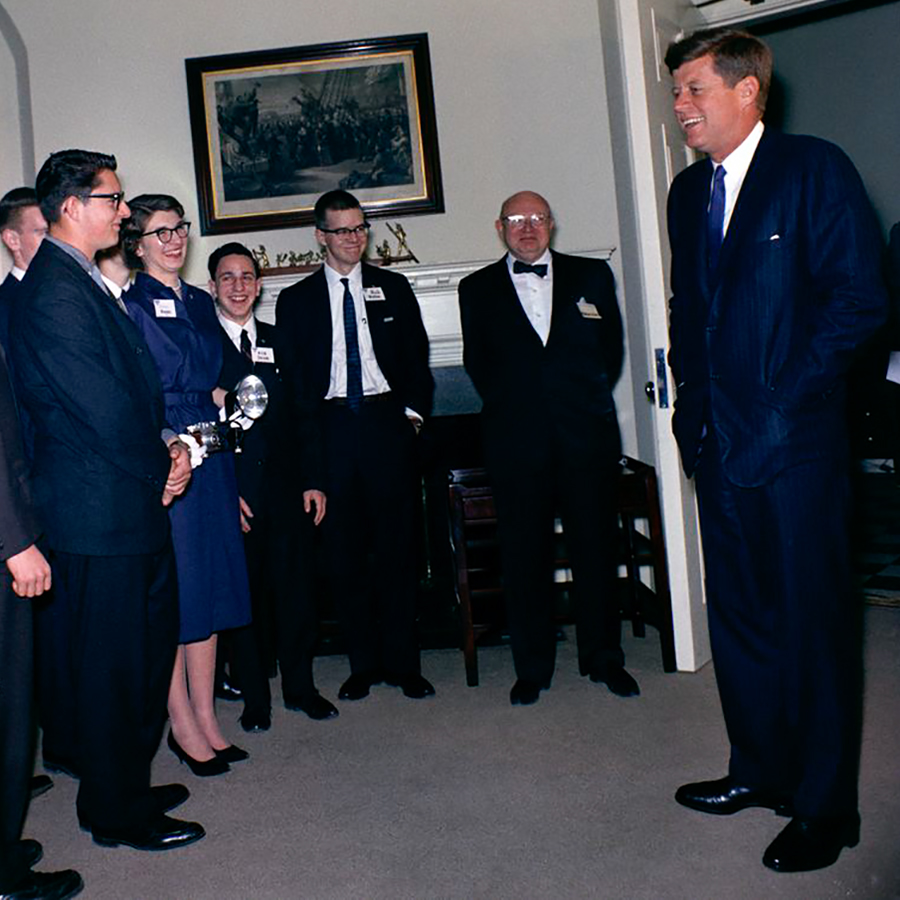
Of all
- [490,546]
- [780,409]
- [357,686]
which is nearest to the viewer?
[780,409]

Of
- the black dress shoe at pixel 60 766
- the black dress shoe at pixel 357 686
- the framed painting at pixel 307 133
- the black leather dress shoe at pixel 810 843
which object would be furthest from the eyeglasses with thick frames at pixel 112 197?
the framed painting at pixel 307 133

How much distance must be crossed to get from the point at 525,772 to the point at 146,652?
112 centimetres

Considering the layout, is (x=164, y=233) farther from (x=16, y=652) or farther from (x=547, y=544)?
(x=547, y=544)

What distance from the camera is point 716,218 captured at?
2.59 metres

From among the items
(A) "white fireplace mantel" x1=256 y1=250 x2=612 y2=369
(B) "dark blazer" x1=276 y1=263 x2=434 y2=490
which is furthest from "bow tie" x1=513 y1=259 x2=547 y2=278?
(A) "white fireplace mantel" x1=256 y1=250 x2=612 y2=369

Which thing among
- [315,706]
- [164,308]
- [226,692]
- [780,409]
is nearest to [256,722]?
[315,706]

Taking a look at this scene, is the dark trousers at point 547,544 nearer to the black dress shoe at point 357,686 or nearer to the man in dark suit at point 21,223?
the black dress shoe at point 357,686

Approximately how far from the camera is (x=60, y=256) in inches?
102

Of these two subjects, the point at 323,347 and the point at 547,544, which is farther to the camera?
the point at 323,347

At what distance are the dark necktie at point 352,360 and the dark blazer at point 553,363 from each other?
0.44 m

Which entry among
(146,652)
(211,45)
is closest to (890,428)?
(211,45)

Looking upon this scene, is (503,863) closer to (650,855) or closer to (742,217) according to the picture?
(650,855)

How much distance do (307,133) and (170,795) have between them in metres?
3.60

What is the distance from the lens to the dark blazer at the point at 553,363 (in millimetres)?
3852
